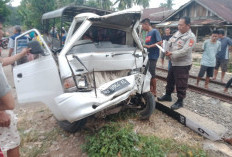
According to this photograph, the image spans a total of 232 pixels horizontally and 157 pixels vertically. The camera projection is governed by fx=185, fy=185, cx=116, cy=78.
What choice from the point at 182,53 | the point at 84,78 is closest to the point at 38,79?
the point at 84,78

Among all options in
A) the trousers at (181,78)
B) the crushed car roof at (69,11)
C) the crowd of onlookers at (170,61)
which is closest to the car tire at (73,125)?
the crowd of onlookers at (170,61)

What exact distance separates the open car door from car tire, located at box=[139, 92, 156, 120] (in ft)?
5.30

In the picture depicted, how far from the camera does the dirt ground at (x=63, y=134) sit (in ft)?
9.87

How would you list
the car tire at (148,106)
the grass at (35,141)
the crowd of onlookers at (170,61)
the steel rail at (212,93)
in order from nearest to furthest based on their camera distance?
the crowd of onlookers at (170,61) < the grass at (35,141) < the car tire at (148,106) < the steel rail at (212,93)

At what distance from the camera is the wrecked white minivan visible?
2637mm

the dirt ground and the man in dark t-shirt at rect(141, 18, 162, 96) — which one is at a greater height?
the man in dark t-shirt at rect(141, 18, 162, 96)

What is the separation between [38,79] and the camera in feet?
9.72

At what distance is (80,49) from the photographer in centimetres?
330

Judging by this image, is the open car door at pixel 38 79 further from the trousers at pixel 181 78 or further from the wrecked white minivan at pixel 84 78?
the trousers at pixel 181 78

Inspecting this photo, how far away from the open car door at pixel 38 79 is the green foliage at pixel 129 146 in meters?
0.97

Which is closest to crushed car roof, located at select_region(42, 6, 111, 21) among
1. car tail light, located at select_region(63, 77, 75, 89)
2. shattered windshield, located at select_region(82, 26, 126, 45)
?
shattered windshield, located at select_region(82, 26, 126, 45)

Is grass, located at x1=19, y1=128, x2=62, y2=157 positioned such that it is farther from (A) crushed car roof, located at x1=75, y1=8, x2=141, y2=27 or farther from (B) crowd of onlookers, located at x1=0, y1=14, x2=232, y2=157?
(A) crushed car roof, located at x1=75, y1=8, x2=141, y2=27

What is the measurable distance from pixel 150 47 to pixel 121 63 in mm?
1480

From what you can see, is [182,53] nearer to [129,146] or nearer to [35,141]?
[129,146]
